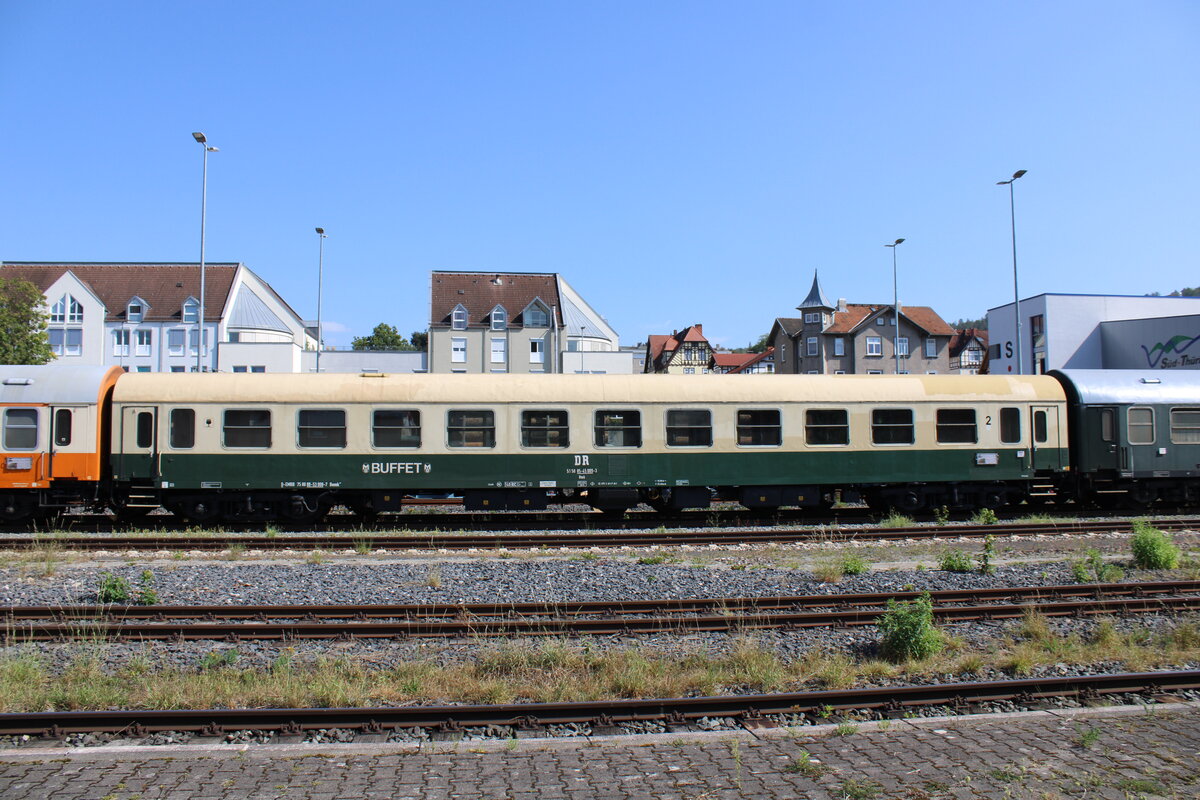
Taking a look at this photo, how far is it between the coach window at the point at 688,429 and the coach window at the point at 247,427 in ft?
27.0

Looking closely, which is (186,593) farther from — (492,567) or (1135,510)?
(1135,510)

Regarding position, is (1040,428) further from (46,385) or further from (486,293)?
(486,293)

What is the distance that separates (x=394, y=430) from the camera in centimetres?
1617

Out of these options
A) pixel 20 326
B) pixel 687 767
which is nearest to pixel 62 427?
A: pixel 687 767

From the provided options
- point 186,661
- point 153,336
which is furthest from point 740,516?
point 153,336

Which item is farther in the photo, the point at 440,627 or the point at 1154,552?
the point at 1154,552

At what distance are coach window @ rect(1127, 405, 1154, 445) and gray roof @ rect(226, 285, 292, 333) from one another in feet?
177

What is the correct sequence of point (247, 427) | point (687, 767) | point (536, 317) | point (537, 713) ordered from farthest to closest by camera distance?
1. point (536, 317)
2. point (247, 427)
3. point (537, 713)
4. point (687, 767)

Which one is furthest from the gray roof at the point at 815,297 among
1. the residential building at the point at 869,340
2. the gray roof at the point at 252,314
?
the gray roof at the point at 252,314

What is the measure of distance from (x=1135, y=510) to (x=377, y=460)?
56.3 ft

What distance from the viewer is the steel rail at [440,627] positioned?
348 inches

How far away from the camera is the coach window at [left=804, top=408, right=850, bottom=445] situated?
55.7 ft

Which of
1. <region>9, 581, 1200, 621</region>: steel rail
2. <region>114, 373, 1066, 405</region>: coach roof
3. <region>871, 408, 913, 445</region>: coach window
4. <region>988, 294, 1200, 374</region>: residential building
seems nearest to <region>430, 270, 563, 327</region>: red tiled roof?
<region>988, 294, 1200, 374</region>: residential building

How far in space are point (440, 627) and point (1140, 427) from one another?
16.4m
